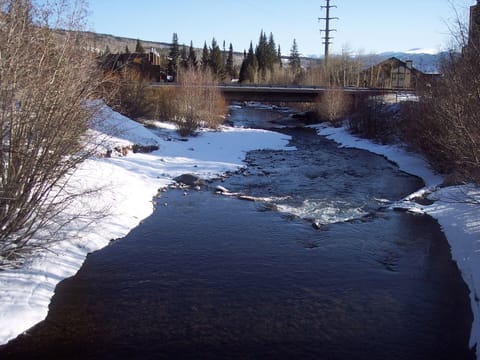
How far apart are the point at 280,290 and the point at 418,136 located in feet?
53.9

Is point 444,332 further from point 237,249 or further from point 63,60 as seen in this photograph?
point 63,60

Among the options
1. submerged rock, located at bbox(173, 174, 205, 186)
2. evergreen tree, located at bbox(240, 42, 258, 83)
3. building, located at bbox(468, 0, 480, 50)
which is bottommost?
submerged rock, located at bbox(173, 174, 205, 186)

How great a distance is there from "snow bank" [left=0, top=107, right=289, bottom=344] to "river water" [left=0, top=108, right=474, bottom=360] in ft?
1.07

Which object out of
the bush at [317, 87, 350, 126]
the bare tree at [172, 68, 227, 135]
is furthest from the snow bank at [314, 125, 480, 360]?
the bush at [317, 87, 350, 126]

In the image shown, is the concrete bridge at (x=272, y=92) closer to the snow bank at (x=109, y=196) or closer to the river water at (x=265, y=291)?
the snow bank at (x=109, y=196)

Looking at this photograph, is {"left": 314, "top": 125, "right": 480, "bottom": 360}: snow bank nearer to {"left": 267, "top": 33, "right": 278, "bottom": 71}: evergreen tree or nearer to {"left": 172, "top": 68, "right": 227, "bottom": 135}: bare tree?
{"left": 172, "top": 68, "right": 227, "bottom": 135}: bare tree

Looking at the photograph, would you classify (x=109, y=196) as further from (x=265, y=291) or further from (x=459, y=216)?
(x=459, y=216)

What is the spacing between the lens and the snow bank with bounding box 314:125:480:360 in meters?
9.67

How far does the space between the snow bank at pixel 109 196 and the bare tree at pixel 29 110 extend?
75 cm

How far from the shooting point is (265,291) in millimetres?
9195

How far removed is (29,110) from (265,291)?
5.41 meters

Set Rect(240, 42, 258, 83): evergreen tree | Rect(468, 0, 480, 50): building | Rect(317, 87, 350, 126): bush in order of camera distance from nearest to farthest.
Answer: Rect(468, 0, 480, 50): building, Rect(317, 87, 350, 126): bush, Rect(240, 42, 258, 83): evergreen tree

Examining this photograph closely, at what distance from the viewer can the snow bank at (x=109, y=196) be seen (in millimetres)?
8383

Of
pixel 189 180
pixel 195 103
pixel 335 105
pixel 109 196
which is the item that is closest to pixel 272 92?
pixel 335 105
